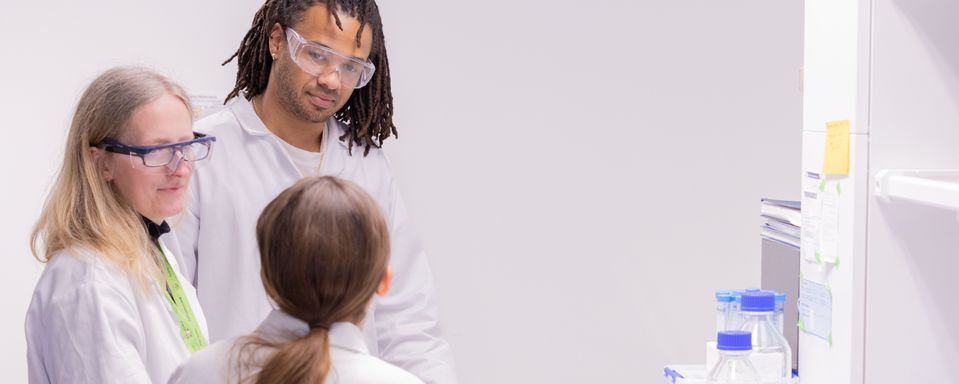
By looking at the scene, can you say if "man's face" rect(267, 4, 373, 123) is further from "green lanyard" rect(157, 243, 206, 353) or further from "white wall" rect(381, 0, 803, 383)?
"white wall" rect(381, 0, 803, 383)

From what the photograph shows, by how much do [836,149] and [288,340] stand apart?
980 millimetres

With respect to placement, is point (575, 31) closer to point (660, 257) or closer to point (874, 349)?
point (660, 257)

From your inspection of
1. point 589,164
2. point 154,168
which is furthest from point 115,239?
point 589,164

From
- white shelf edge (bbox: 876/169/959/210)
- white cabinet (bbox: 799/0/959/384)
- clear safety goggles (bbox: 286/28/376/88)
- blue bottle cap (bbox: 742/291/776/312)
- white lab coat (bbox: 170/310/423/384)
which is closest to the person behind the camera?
white lab coat (bbox: 170/310/423/384)

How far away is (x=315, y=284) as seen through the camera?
114 centimetres

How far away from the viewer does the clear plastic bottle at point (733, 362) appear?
1.81 m

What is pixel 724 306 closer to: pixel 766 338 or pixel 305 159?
pixel 766 338

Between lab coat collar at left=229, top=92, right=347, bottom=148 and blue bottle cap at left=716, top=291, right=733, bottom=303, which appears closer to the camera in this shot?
blue bottle cap at left=716, top=291, right=733, bottom=303

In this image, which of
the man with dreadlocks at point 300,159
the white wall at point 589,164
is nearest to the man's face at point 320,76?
the man with dreadlocks at point 300,159

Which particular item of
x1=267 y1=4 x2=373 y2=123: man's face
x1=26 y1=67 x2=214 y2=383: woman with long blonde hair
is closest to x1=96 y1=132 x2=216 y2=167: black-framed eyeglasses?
x1=26 y1=67 x2=214 y2=383: woman with long blonde hair

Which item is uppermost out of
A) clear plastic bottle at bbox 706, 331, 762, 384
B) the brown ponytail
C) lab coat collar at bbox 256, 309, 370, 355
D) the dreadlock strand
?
the dreadlock strand

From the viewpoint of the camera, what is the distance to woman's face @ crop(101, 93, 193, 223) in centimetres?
148

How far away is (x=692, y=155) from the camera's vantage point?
11.4ft

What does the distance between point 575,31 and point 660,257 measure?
774 millimetres
